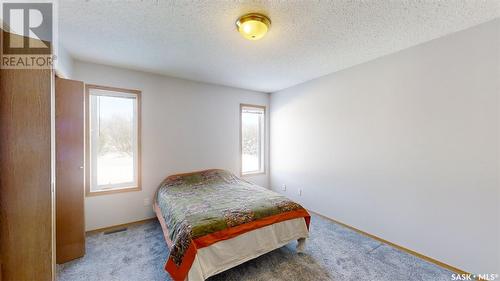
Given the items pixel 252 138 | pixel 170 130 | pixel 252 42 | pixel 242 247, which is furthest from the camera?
pixel 252 138

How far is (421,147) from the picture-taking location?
217 centimetres

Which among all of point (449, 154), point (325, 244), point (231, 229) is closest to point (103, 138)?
point (231, 229)

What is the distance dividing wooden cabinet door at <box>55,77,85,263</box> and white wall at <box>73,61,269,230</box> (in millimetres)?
681

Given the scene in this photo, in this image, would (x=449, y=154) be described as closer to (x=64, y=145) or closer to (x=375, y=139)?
(x=375, y=139)

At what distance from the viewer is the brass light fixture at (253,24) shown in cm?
166

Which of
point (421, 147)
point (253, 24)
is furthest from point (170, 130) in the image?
point (421, 147)

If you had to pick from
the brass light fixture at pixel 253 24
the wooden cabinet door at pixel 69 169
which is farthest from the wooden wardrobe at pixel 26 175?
the brass light fixture at pixel 253 24

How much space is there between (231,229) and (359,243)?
1.81m

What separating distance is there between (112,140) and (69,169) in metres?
0.89

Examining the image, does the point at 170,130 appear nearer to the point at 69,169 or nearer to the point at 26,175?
the point at 69,169

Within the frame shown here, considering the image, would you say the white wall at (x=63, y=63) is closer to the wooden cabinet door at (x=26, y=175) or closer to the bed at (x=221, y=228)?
the wooden cabinet door at (x=26, y=175)

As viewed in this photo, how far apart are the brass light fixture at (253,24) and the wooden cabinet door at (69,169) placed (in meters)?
1.93

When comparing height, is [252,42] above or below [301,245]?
above

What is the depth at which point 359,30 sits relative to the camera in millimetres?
1926
